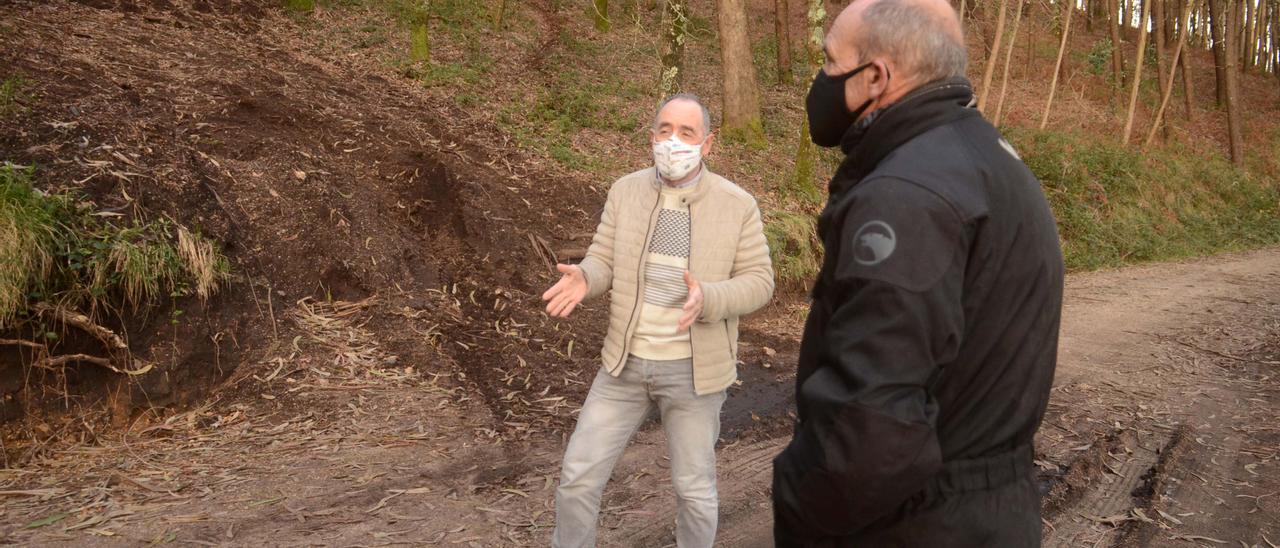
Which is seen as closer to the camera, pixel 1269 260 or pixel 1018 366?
pixel 1018 366

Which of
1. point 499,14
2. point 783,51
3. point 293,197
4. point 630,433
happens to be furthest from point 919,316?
point 783,51

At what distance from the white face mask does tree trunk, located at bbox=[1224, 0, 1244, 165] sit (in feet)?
78.6

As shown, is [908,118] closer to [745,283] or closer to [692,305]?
[692,305]

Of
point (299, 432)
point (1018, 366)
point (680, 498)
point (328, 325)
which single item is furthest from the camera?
point (328, 325)

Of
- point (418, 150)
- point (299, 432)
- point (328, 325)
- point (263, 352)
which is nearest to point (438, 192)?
point (418, 150)

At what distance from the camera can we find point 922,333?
5.92 ft

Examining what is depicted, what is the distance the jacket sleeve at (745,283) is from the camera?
380 centimetres

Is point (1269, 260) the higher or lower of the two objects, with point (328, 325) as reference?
lower

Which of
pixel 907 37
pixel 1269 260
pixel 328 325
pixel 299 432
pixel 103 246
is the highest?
pixel 907 37

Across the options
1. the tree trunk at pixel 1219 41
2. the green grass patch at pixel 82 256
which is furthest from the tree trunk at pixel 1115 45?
the green grass patch at pixel 82 256

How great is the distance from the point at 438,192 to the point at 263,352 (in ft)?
11.4

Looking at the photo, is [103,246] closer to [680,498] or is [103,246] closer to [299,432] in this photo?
[299,432]

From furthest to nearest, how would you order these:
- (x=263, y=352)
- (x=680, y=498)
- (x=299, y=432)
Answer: (x=263, y=352) → (x=299, y=432) → (x=680, y=498)

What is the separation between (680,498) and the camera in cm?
406
